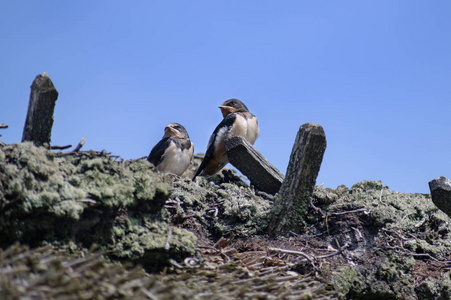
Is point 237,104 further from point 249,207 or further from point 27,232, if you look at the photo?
point 27,232

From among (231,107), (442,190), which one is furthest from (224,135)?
(442,190)

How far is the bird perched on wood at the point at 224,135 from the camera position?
8102 millimetres

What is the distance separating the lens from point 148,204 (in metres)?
3.44

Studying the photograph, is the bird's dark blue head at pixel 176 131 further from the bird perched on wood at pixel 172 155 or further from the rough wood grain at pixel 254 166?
the rough wood grain at pixel 254 166

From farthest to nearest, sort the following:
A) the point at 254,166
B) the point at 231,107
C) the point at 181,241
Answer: the point at 231,107
the point at 254,166
the point at 181,241

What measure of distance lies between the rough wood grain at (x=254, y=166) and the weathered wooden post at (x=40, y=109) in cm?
270

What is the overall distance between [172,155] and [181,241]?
5246 mm

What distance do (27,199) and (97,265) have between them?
644mm

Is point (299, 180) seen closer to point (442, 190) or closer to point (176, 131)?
point (442, 190)

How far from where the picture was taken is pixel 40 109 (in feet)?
11.2

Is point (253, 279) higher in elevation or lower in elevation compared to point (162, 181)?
lower

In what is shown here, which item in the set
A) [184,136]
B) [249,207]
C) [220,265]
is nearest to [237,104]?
[184,136]

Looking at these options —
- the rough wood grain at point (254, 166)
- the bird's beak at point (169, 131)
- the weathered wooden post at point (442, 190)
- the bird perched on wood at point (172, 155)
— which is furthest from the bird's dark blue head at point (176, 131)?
the weathered wooden post at point (442, 190)

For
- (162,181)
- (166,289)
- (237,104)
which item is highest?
(237,104)
